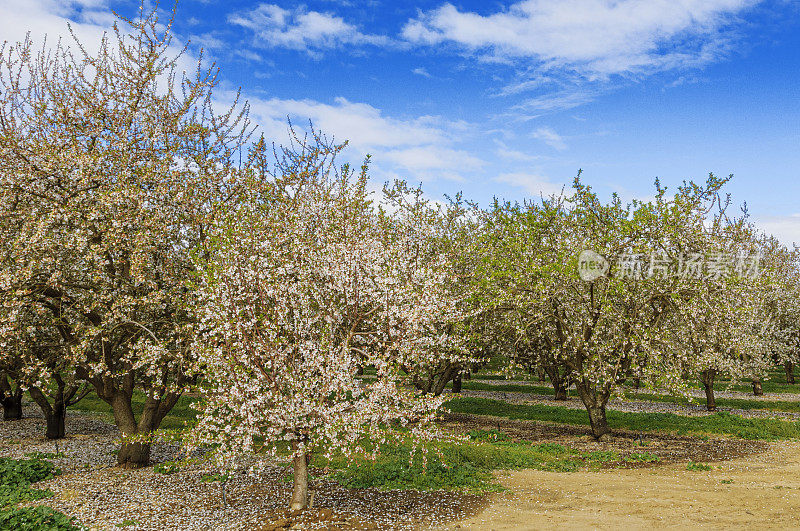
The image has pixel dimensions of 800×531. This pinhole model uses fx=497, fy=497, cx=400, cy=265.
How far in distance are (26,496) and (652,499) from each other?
17.9 meters

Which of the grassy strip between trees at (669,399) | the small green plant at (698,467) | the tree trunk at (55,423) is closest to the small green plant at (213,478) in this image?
the tree trunk at (55,423)

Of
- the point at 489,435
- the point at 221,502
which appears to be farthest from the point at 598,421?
the point at 221,502

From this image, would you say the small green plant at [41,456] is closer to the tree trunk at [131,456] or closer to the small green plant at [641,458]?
the tree trunk at [131,456]

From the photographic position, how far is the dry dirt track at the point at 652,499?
12484mm

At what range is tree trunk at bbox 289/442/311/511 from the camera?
41.8 feet

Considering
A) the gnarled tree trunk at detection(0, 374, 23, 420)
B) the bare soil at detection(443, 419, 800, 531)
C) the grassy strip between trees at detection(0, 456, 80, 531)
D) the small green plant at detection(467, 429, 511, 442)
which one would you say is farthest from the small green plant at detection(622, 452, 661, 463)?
the gnarled tree trunk at detection(0, 374, 23, 420)

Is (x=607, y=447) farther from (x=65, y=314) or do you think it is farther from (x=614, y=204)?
(x=65, y=314)

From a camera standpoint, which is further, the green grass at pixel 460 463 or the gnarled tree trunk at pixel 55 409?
the gnarled tree trunk at pixel 55 409

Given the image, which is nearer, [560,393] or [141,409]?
[141,409]

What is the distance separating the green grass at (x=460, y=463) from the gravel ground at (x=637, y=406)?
46.4 ft

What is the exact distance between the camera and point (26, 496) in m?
14.0

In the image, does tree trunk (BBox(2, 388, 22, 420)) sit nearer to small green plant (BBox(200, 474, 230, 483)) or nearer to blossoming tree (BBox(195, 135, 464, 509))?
small green plant (BBox(200, 474, 230, 483))

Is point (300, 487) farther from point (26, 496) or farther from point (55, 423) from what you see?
point (55, 423)

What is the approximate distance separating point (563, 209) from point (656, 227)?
14.6ft
